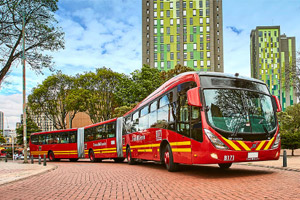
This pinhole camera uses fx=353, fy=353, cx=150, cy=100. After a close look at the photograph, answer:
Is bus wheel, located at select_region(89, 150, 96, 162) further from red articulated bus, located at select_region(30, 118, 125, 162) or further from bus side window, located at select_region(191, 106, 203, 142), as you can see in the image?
bus side window, located at select_region(191, 106, 203, 142)

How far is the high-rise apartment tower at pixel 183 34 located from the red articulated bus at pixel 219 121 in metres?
71.0

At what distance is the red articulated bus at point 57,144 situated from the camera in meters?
31.1

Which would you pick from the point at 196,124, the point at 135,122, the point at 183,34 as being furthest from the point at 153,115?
the point at 183,34

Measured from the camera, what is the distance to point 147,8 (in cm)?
8756

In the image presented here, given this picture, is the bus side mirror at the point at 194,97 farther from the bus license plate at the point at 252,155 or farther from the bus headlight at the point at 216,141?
the bus license plate at the point at 252,155

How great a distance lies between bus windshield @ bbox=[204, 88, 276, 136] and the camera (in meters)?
9.97

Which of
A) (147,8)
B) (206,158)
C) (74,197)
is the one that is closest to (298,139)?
(206,158)

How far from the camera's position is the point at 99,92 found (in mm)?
47156

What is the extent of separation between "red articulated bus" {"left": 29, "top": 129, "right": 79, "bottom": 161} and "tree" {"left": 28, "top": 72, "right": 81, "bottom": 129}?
39.5 feet

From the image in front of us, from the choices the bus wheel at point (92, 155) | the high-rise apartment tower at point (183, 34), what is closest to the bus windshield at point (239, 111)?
the bus wheel at point (92, 155)

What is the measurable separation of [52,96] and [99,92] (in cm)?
677

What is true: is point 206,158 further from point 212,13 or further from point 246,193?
point 212,13

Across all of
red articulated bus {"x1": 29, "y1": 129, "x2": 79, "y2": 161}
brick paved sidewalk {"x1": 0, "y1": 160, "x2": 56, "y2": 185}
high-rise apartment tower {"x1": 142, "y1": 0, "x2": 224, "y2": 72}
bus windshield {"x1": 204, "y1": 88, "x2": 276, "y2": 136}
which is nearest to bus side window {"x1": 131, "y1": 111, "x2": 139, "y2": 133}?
brick paved sidewalk {"x1": 0, "y1": 160, "x2": 56, "y2": 185}

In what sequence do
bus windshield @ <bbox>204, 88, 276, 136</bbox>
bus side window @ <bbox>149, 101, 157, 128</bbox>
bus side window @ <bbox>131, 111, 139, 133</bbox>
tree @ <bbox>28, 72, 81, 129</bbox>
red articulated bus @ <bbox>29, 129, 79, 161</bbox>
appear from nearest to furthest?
bus windshield @ <bbox>204, 88, 276, 136</bbox> → bus side window @ <bbox>149, 101, 157, 128</bbox> → bus side window @ <bbox>131, 111, 139, 133</bbox> → red articulated bus @ <bbox>29, 129, 79, 161</bbox> → tree @ <bbox>28, 72, 81, 129</bbox>
